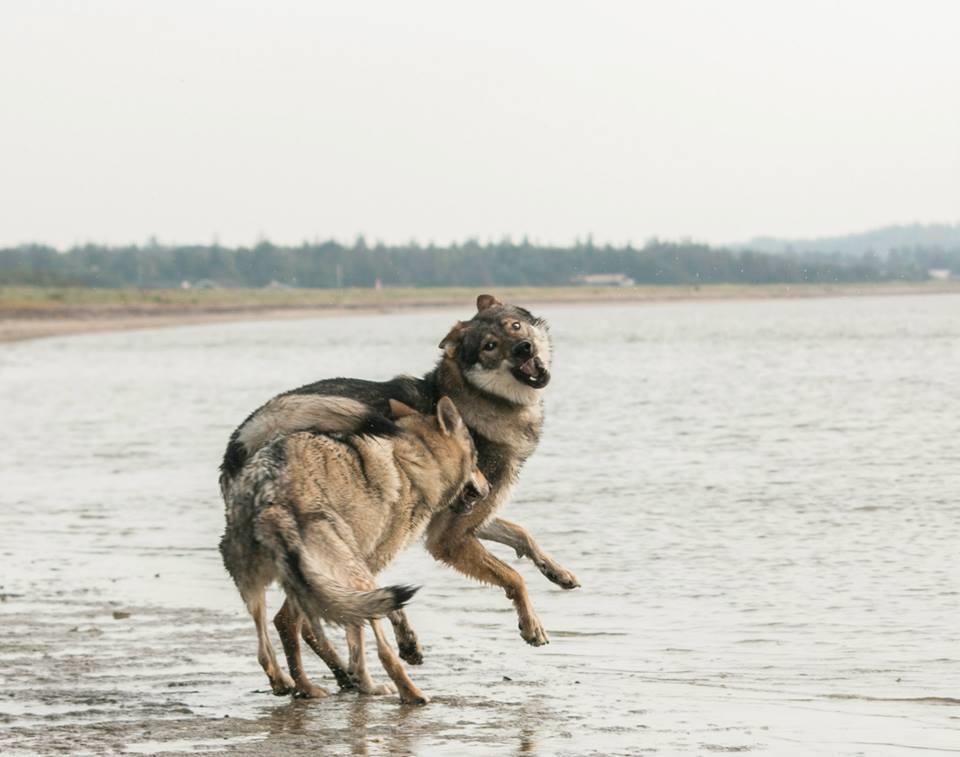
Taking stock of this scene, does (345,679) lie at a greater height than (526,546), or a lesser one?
lesser

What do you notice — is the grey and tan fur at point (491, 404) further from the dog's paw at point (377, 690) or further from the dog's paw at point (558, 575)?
the dog's paw at point (377, 690)

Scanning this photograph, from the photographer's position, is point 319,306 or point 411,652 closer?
point 411,652

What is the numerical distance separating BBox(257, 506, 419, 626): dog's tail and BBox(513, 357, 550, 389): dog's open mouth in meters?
1.77

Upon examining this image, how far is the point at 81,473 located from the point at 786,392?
67.6 feet

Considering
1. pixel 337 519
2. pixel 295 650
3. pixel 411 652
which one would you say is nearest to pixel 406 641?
pixel 411 652

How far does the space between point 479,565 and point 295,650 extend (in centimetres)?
109

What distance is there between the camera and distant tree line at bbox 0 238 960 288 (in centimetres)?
14575

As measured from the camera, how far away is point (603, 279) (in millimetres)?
153125

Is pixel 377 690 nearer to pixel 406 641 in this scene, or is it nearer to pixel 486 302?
pixel 406 641

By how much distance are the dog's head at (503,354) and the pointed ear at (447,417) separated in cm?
57

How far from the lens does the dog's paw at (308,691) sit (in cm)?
666

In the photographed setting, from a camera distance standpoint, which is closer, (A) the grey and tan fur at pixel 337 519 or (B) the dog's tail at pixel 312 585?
(B) the dog's tail at pixel 312 585

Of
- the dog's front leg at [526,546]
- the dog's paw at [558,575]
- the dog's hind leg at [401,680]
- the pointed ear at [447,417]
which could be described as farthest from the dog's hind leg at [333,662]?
the dog's paw at [558,575]

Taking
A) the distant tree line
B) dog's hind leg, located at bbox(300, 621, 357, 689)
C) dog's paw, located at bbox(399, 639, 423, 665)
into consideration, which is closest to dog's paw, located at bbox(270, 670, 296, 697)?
dog's hind leg, located at bbox(300, 621, 357, 689)
